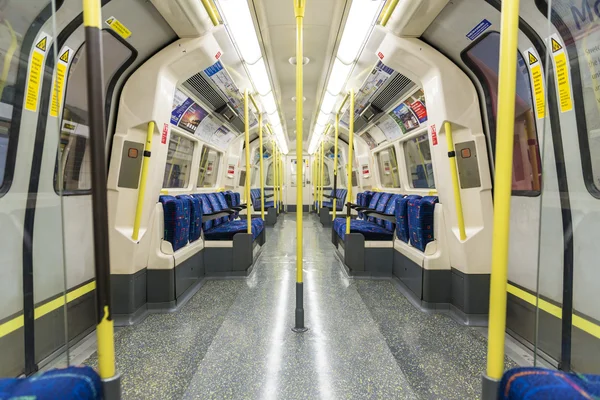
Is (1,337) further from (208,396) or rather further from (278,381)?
(278,381)

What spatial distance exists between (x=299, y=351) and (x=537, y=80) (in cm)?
306

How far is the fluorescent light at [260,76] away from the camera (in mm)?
4027

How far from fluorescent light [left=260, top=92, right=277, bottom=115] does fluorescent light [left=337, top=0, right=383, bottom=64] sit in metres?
2.00

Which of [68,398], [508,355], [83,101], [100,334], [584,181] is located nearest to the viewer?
[68,398]

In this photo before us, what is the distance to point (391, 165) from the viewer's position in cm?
657

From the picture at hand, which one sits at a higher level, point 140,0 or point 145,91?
point 140,0

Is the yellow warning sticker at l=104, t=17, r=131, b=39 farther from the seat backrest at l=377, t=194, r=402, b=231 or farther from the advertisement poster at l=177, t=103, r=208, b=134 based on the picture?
the seat backrest at l=377, t=194, r=402, b=231

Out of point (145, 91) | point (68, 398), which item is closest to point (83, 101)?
point (145, 91)

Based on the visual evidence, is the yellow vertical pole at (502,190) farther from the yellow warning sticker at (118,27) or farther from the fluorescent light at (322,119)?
the fluorescent light at (322,119)

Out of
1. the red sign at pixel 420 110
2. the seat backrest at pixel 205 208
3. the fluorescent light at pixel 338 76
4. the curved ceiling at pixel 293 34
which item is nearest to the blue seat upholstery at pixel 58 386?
the seat backrest at pixel 205 208

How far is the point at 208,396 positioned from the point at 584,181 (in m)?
2.95

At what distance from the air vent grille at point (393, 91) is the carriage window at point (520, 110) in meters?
1.37

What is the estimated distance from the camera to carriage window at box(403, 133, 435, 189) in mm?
4949

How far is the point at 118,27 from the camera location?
8.08 ft
